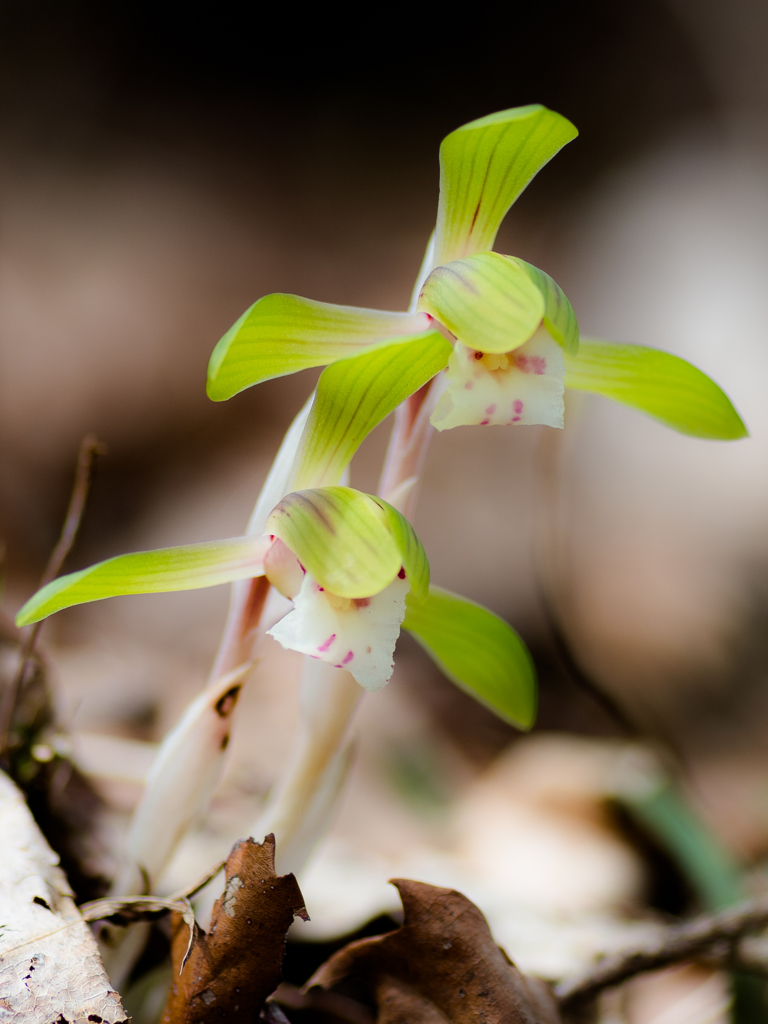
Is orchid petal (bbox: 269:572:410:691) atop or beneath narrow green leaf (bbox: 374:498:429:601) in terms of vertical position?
beneath

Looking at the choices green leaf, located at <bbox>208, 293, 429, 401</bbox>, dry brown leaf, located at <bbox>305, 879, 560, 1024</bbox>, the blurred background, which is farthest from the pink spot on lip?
the blurred background

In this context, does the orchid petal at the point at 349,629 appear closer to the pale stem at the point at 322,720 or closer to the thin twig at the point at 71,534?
the pale stem at the point at 322,720

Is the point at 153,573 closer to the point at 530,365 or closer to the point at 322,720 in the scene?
the point at 322,720

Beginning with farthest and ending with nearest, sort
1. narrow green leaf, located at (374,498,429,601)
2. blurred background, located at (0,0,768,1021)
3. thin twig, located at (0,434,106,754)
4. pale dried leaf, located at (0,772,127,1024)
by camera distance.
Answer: blurred background, located at (0,0,768,1021), thin twig, located at (0,434,106,754), narrow green leaf, located at (374,498,429,601), pale dried leaf, located at (0,772,127,1024)

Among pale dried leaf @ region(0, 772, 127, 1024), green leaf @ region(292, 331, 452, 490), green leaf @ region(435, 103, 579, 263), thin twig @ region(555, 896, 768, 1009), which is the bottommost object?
thin twig @ region(555, 896, 768, 1009)

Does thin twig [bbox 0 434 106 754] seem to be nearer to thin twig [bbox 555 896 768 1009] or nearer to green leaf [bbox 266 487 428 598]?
green leaf [bbox 266 487 428 598]

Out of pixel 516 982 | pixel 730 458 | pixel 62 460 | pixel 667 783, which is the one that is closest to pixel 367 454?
pixel 62 460

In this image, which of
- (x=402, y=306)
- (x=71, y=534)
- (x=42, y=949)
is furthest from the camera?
(x=402, y=306)

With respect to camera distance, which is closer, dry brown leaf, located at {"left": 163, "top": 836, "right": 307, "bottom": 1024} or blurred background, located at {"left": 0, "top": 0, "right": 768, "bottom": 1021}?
dry brown leaf, located at {"left": 163, "top": 836, "right": 307, "bottom": 1024}

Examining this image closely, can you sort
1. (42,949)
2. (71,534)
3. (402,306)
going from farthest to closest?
(402,306) < (71,534) < (42,949)

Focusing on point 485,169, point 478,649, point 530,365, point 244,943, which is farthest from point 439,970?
point 485,169
